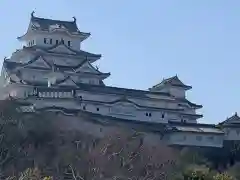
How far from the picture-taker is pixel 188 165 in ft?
108

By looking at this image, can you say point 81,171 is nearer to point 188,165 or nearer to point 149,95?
point 188,165

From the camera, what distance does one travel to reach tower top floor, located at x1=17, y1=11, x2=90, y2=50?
4193cm

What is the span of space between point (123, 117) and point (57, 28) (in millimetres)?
7337

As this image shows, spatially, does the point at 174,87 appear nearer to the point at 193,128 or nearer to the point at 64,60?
the point at 193,128

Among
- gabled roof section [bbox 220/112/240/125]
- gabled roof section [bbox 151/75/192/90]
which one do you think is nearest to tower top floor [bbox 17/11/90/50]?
gabled roof section [bbox 151/75/192/90]

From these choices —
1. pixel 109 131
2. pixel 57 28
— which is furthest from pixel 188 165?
pixel 57 28

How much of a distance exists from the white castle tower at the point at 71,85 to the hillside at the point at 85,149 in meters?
1.54

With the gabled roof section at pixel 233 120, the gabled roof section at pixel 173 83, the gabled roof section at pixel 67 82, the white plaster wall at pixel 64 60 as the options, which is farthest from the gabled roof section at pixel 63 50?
the gabled roof section at pixel 233 120

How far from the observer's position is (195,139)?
38.2 m

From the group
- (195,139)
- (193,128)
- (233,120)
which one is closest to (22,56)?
(193,128)

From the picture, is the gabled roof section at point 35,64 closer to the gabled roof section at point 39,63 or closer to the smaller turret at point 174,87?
the gabled roof section at point 39,63

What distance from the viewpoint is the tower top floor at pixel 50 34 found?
41931 mm

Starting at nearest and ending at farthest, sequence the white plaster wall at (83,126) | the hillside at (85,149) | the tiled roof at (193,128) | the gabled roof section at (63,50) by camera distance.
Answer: the hillside at (85,149) → the white plaster wall at (83,126) → the tiled roof at (193,128) → the gabled roof section at (63,50)

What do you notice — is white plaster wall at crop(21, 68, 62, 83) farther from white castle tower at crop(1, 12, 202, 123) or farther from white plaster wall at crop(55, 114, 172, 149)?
white plaster wall at crop(55, 114, 172, 149)
